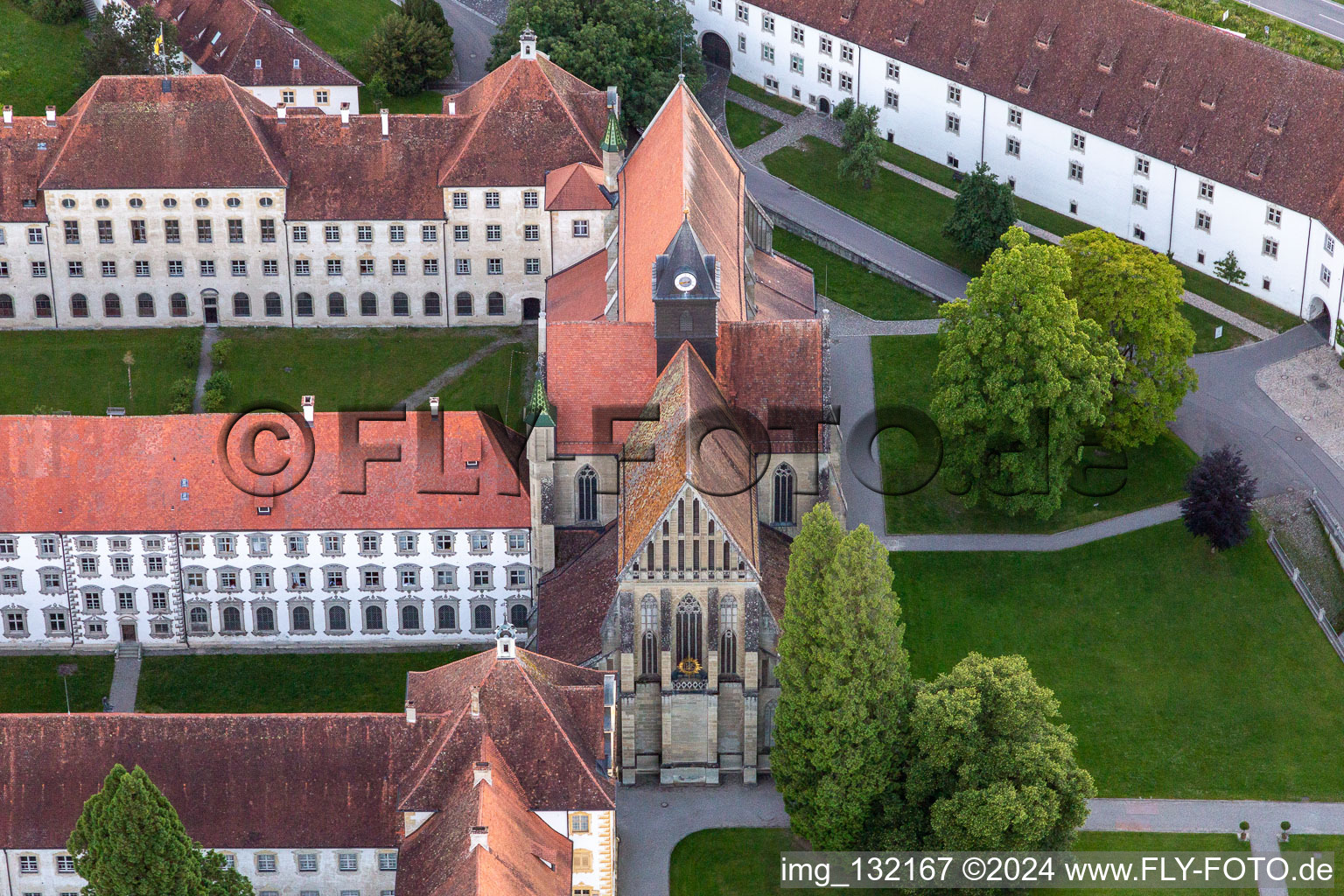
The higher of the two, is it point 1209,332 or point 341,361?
point 1209,332

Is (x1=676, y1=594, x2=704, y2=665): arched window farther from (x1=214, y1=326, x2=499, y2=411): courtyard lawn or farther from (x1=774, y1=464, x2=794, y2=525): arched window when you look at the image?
(x1=214, y1=326, x2=499, y2=411): courtyard lawn

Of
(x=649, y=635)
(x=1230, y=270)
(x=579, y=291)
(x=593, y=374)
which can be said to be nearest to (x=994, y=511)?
(x=1230, y=270)

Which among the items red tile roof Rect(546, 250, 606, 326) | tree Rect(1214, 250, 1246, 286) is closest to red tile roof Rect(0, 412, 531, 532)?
red tile roof Rect(546, 250, 606, 326)

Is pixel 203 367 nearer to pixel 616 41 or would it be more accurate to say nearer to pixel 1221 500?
pixel 616 41

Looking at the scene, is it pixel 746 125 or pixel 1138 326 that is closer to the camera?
pixel 1138 326

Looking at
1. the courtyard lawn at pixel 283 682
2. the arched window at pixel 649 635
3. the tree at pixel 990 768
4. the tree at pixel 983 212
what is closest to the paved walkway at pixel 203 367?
the courtyard lawn at pixel 283 682

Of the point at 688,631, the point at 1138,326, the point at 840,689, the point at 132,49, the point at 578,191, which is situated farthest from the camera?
the point at 132,49

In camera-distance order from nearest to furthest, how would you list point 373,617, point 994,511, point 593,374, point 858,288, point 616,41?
1. point 593,374
2. point 373,617
3. point 994,511
4. point 858,288
5. point 616,41
